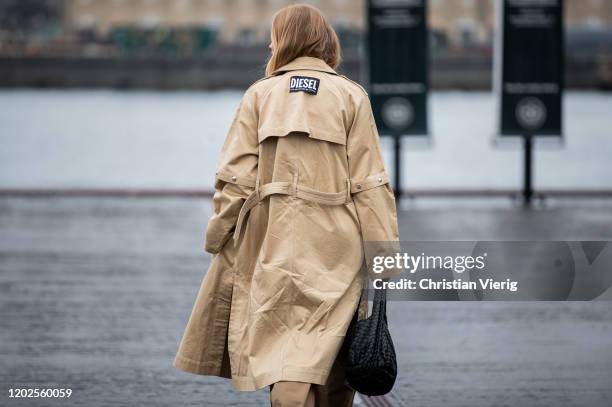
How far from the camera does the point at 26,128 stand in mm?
33688

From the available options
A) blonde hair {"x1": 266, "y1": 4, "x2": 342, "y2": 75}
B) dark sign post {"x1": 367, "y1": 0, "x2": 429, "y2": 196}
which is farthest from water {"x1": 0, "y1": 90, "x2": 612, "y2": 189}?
blonde hair {"x1": 266, "y1": 4, "x2": 342, "y2": 75}

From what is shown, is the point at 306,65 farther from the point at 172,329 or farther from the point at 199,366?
the point at 172,329

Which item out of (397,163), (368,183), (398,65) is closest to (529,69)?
(398,65)

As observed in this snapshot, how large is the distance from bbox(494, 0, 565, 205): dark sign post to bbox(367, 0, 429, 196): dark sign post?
836 mm

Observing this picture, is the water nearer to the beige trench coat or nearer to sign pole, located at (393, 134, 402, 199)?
sign pole, located at (393, 134, 402, 199)

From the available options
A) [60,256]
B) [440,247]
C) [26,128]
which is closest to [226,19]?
[26,128]

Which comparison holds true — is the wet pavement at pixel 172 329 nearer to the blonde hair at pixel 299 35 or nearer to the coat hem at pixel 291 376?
the coat hem at pixel 291 376

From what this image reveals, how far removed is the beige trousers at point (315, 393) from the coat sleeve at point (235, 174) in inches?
20.0

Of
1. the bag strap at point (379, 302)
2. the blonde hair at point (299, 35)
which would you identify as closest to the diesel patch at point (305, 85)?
the blonde hair at point (299, 35)

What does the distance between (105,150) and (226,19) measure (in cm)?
5365

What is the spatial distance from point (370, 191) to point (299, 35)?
1.78 ft

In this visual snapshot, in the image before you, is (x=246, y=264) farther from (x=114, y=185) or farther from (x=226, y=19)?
(x=226, y=19)

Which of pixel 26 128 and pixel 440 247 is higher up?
pixel 440 247

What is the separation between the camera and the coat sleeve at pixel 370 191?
391cm
